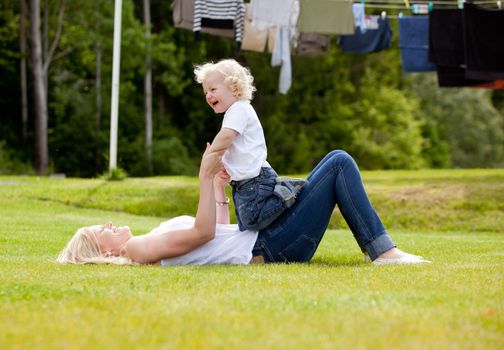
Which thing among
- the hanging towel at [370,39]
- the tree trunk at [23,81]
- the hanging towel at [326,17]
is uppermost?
the hanging towel at [326,17]

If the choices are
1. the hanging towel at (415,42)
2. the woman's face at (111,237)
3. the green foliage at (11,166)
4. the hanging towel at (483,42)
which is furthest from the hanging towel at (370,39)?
the woman's face at (111,237)

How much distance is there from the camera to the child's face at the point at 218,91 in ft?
18.6

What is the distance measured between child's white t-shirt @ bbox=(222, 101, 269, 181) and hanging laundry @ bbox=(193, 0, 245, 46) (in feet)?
31.6

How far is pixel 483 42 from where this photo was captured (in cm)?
1424

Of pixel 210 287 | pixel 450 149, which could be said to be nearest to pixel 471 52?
pixel 210 287

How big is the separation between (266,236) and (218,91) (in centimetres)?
101

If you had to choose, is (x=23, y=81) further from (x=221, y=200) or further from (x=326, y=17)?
(x=221, y=200)

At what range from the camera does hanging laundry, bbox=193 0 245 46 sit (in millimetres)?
15055

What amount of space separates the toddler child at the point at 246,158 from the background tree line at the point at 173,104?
60.0 ft

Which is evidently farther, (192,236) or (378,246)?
(378,246)

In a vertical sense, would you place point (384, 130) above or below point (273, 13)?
below

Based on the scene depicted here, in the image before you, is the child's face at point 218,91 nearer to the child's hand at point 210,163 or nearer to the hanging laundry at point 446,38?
the child's hand at point 210,163

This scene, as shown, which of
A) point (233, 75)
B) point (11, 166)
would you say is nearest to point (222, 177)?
point (233, 75)

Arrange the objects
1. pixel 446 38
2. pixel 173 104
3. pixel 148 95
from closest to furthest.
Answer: pixel 446 38, pixel 148 95, pixel 173 104
